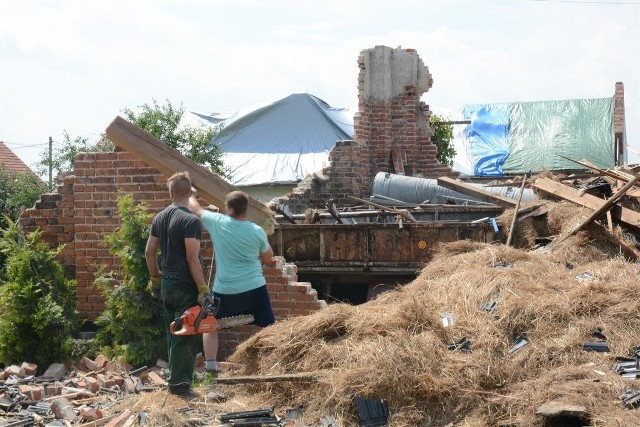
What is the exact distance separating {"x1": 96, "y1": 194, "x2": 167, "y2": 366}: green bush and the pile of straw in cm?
141

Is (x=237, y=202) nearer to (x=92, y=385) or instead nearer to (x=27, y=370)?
(x=92, y=385)

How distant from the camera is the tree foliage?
56.2 ft

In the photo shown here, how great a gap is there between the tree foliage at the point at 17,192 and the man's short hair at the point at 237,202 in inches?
397

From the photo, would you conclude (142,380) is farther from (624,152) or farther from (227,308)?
(624,152)

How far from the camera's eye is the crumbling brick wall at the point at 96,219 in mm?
9188

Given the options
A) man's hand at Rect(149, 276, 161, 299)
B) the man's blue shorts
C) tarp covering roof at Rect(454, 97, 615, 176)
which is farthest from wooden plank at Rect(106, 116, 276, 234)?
tarp covering roof at Rect(454, 97, 615, 176)

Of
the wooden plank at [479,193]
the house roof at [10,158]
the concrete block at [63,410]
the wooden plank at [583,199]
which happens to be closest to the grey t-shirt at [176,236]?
the concrete block at [63,410]

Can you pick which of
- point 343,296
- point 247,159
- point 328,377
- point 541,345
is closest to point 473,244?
point 343,296

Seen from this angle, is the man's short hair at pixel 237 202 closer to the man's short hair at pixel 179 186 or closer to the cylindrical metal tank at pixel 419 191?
the man's short hair at pixel 179 186

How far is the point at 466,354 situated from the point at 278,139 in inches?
872

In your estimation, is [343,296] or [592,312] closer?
[592,312]

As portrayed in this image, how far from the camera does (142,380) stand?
800 cm

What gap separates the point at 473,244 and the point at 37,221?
4976mm

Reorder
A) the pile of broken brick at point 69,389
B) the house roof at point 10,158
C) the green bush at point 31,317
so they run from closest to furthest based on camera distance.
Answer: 1. the pile of broken brick at point 69,389
2. the green bush at point 31,317
3. the house roof at point 10,158
